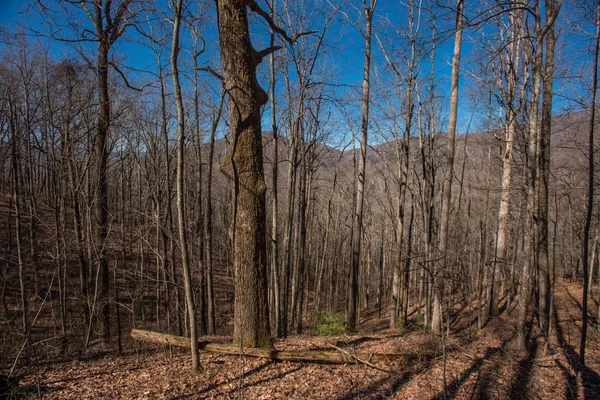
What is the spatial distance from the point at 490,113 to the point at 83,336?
1408 centimetres

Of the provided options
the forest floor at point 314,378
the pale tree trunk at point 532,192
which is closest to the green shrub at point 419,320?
the pale tree trunk at point 532,192

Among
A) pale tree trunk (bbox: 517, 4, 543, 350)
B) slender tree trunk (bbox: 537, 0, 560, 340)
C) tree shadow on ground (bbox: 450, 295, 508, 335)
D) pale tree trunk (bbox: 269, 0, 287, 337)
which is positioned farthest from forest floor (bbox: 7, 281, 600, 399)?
tree shadow on ground (bbox: 450, 295, 508, 335)

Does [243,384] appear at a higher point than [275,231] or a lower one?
lower

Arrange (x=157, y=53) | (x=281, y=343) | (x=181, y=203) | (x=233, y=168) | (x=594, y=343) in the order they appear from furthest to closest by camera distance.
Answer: (x=594, y=343) < (x=157, y=53) < (x=281, y=343) < (x=233, y=168) < (x=181, y=203)

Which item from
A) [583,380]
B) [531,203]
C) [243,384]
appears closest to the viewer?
[243,384]

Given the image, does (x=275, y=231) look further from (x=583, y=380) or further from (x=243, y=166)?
(x=583, y=380)

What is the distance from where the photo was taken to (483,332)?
9469mm

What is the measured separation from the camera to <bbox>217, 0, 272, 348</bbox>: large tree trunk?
4590mm

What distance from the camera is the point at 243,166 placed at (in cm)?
462

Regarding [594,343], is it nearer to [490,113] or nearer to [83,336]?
[490,113]

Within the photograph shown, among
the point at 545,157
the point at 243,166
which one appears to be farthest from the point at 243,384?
the point at 545,157

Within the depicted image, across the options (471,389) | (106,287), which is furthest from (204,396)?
(106,287)

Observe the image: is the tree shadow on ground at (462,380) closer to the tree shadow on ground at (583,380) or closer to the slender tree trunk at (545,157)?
the tree shadow on ground at (583,380)

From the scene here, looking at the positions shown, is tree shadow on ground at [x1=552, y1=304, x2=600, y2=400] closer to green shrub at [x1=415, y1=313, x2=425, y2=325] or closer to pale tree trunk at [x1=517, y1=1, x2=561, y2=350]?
pale tree trunk at [x1=517, y1=1, x2=561, y2=350]
